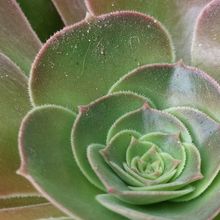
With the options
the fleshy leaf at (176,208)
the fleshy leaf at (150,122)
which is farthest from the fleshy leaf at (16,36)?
the fleshy leaf at (176,208)

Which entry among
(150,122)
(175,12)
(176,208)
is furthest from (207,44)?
(176,208)

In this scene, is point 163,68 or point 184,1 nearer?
point 163,68

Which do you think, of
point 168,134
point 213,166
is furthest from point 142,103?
point 213,166

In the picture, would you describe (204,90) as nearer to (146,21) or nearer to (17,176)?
(146,21)

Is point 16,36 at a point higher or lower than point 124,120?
higher

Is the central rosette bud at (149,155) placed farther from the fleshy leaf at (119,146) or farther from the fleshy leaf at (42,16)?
the fleshy leaf at (42,16)

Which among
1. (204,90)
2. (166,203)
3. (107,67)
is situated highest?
(107,67)

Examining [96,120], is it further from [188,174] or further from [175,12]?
[175,12]
